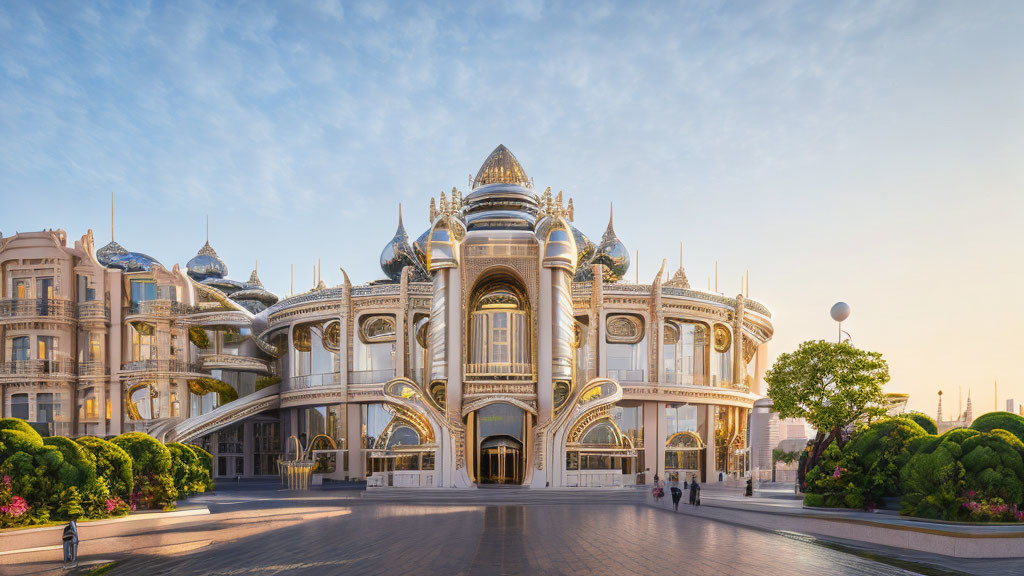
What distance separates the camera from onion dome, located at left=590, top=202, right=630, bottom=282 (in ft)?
222

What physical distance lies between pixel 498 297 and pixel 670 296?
14.0m

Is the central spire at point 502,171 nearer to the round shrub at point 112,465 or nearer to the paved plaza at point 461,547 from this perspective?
the paved plaza at point 461,547

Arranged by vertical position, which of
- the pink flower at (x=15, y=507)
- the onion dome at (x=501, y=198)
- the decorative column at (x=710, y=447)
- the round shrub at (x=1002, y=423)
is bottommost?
the decorative column at (x=710, y=447)

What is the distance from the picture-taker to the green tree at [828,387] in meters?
33.8

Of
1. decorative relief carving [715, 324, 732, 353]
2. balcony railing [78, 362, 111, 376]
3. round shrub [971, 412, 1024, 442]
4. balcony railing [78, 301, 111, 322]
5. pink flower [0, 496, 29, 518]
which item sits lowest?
pink flower [0, 496, 29, 518]

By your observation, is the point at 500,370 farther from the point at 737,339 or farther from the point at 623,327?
the point at 737,339

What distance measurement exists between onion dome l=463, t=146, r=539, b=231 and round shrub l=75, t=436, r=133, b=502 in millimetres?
34598

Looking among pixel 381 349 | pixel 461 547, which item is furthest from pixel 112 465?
pixel 381 349

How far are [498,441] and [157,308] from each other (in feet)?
94.6

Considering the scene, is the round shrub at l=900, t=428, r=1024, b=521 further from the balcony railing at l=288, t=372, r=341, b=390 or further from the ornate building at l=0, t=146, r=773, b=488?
the balcony railing at l=288, t=372, r=341, b=390

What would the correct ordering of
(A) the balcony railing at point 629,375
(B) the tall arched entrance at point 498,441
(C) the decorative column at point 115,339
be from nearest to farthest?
(B) the tall arched entrance at point 498,441, (A) the balcony railing at point 629,375, (C) the decorative column at point 115,339

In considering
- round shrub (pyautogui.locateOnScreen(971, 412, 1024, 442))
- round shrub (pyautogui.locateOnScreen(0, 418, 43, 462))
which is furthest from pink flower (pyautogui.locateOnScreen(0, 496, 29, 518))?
round shrub (pyautogui.locateOnScreen(971, 412, 1024, 442))

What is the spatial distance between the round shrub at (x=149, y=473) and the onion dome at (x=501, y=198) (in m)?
32.3

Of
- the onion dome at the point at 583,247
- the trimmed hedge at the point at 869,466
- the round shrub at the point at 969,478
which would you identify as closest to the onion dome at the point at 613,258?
the onion dome at the point at 583,247
